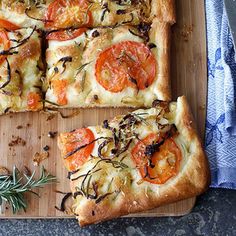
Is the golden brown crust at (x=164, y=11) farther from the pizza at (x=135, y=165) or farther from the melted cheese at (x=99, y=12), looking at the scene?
the pizza at (x=135, y=165)

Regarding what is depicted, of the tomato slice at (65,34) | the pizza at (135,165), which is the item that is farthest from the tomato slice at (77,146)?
the tomato slice at (65,34)

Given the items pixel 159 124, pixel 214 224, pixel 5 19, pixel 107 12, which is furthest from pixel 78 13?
pixel 214 224

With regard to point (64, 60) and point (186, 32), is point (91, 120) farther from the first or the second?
point (186, 32)

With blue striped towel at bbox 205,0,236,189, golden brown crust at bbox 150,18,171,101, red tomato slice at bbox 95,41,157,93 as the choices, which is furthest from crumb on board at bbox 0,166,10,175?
blue striped towel at bbox 205,0,236,189

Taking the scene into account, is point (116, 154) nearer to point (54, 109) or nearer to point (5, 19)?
point (54, 109)

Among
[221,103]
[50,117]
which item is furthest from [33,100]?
[221,103]

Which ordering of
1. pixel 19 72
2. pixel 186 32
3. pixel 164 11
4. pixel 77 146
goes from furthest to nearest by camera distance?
1. pixel 186 32
2. pixel 164 11
3. pixel 19 72
4. pixel 77 146
